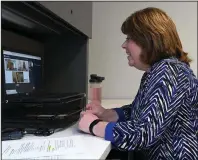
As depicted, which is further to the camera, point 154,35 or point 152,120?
point 154,35

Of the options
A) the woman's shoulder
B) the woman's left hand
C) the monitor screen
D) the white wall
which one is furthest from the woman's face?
the white wall

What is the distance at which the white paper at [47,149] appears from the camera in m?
0.77

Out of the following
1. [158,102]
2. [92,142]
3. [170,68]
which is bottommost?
[92,142]

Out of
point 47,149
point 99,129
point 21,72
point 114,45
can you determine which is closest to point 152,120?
point 99,129

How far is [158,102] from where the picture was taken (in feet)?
3.00

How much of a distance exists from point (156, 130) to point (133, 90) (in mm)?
1646

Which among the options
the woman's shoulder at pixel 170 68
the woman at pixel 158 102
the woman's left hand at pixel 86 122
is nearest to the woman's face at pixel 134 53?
the woman at pixel 158 102

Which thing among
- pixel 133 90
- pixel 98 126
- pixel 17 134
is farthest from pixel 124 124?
pixel 133 90

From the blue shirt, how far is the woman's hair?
0.28 feet

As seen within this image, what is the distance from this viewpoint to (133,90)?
254 cm

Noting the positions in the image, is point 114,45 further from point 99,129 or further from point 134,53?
point 99,129

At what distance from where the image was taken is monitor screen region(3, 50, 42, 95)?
1.27 m

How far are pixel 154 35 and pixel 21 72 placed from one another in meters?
0.70

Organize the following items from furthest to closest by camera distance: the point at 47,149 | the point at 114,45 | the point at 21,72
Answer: the point at 114,45 < the point at 21,72 < the point at 47,149
